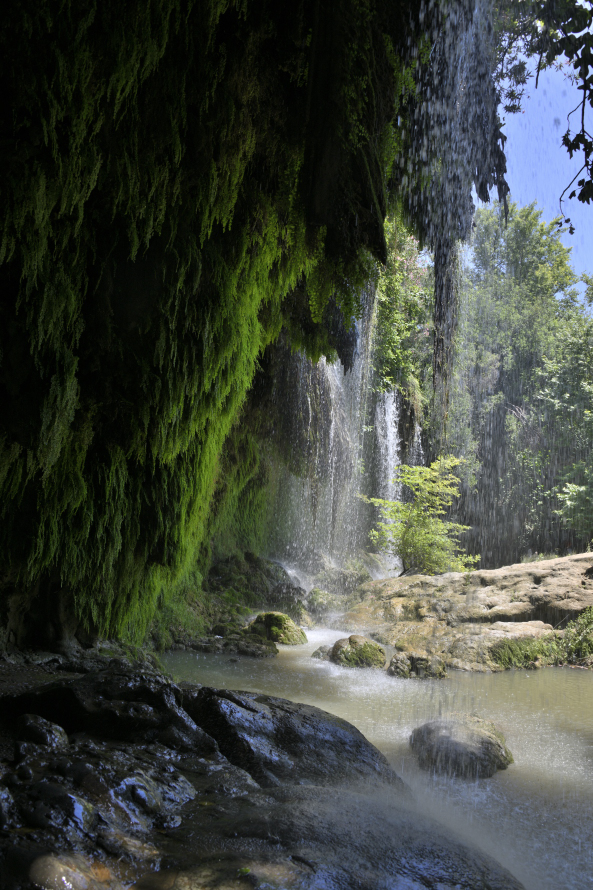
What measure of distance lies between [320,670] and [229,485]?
282 centimetres

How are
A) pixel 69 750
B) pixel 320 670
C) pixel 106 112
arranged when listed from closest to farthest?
pixel 69 750 → pixel 106 112 → pixel 320 670

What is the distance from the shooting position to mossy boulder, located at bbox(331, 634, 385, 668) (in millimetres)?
7953

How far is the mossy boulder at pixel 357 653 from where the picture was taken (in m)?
7.95

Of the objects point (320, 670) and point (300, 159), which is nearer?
point (300, 159)

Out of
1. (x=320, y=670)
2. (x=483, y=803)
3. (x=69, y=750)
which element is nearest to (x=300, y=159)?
(x=69, y=750)

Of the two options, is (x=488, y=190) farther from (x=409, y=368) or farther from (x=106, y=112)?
(x=409, y=368)

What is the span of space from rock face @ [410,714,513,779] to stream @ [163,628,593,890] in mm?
95

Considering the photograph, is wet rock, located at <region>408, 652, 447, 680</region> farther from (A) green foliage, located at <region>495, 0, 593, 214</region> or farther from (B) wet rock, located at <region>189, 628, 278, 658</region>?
(A) green foliage, located at <region>495, 0, 593, 214</region>

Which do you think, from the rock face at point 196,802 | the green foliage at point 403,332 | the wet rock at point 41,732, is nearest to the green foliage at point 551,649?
the rock face at point 196,802

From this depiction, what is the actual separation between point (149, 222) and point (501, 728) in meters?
5.69

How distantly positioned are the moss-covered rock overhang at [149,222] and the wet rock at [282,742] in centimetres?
169

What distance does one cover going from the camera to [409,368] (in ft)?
49.8

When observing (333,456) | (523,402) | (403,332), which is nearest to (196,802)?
(333,456)

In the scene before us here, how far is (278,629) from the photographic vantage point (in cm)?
953
